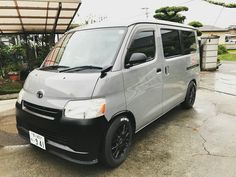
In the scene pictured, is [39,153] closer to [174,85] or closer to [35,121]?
[35,121]

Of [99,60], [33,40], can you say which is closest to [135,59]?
[99,60]

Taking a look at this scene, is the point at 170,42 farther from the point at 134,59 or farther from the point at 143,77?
the point at 134,59

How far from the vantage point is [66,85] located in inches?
89.9

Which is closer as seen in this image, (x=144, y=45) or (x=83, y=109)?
(x=83, y=109)

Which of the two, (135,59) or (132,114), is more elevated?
(135,59)

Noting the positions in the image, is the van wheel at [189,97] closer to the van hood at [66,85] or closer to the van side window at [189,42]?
the van side window at [189,42]

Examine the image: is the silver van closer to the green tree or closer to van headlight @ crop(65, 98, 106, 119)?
van headlight @ crop(65, 98, 106, 119)

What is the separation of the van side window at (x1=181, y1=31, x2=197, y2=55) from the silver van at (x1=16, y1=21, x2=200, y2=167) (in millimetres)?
810

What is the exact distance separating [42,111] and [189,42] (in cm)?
345

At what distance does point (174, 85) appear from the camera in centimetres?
375

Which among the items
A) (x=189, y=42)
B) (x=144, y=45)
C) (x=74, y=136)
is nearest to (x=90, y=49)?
(x=144, y=45)

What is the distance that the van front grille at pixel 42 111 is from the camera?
2219 mm

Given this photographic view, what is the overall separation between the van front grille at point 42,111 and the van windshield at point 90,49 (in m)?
0.69

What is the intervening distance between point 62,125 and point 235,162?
228 cm
